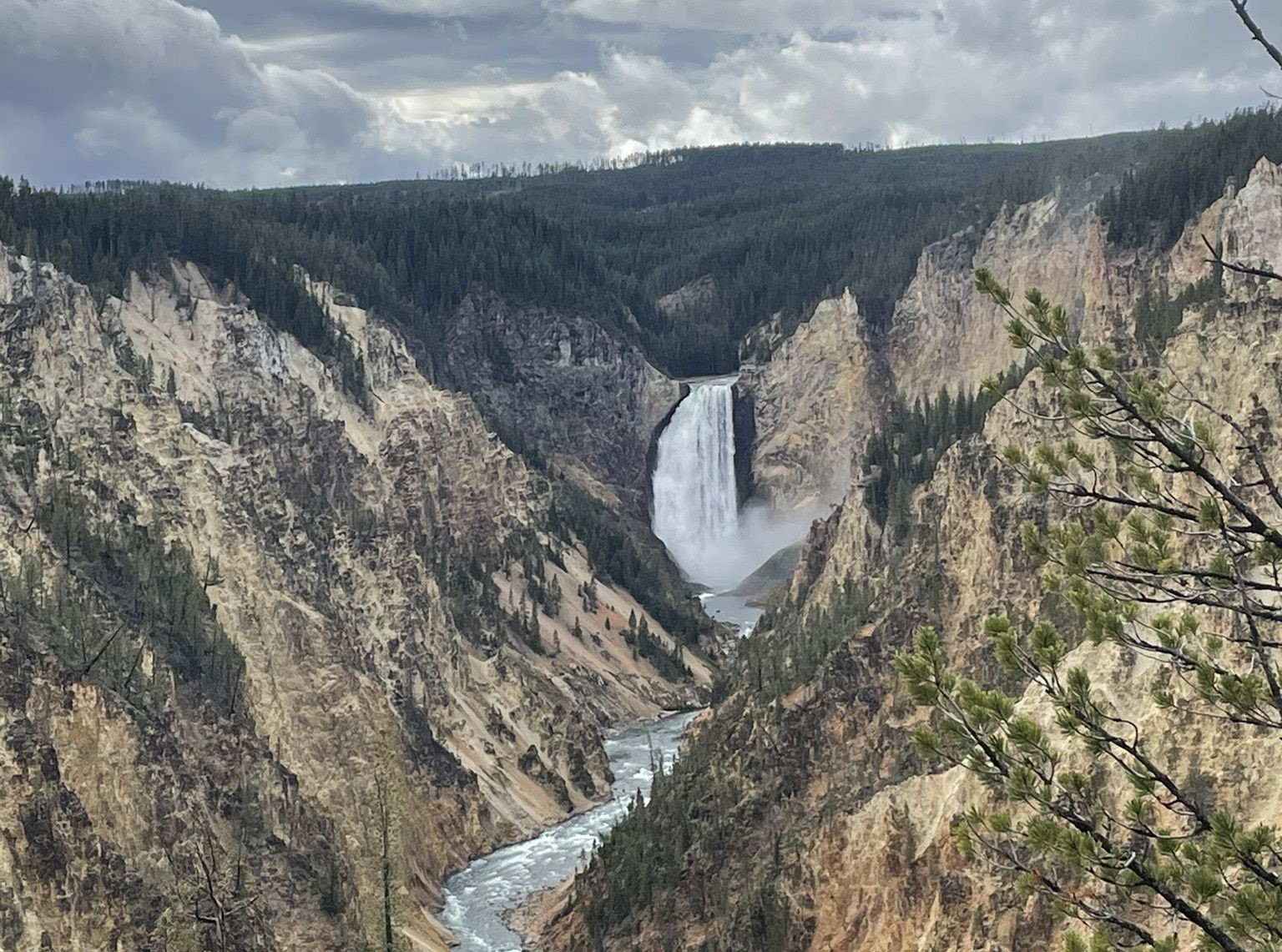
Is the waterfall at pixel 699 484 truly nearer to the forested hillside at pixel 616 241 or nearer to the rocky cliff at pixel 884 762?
the forested hillside at pixel 616 241

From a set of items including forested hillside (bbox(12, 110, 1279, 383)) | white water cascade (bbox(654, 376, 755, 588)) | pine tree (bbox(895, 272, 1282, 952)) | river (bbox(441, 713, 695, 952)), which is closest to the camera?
pine tree (bbox(895, 272, 1282, 952))

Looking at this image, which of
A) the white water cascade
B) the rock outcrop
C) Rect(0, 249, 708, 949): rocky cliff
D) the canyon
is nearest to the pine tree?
the canyon

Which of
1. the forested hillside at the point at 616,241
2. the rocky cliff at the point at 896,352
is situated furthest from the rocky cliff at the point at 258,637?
the rocky cliff at the point at 896,352

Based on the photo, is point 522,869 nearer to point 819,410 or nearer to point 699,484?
point 699,484

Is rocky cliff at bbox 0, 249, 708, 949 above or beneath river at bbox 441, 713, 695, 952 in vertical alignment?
above

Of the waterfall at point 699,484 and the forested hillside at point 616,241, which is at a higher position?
the forested hillside at point 616,241

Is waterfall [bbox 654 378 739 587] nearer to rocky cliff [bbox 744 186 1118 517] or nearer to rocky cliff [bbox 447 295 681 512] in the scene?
rocky cliff [bbox 447 295 681 512]

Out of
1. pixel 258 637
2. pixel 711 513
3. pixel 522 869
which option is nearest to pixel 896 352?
pixel 711 513

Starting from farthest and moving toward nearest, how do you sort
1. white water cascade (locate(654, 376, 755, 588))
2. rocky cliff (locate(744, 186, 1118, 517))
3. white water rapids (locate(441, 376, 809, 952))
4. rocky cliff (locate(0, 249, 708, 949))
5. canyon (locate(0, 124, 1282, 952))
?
white water cascade (locate(654, 376, 755, 588))
white water rapids (locate(441, 376, 809, 952))
rocky cliff (locate(744, 186, 1118, 517))
rocky cliff (locate(0, 249, 708, 949))
canyon (locate(0, 124, 1282, 952))

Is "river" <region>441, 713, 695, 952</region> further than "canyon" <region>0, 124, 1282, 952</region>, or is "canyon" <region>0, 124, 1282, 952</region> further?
"river" <region>441, 713, 695, 952</region>
